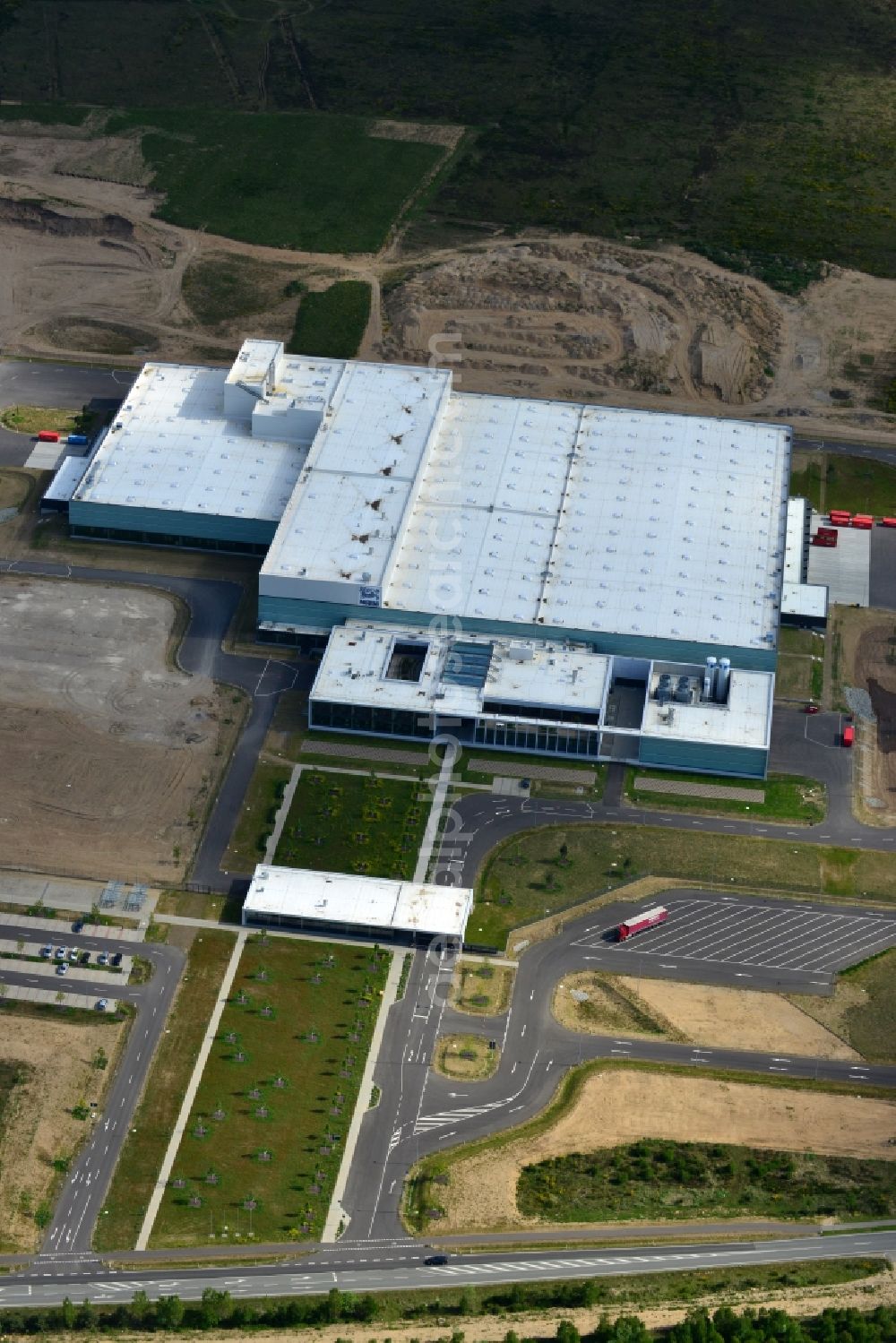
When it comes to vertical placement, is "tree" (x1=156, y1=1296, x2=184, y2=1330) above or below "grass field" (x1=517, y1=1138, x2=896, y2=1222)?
below

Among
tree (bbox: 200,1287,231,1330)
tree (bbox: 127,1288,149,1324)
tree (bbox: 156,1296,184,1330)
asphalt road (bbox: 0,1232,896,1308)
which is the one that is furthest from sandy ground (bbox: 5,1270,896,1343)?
asphalt road (bbox: 0,1232,896,1308)

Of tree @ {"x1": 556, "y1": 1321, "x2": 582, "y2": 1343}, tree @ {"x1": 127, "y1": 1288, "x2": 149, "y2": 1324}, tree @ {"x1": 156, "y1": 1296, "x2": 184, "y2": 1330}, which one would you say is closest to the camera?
tree @ {"x1": 556, "y1": 1321, "x2": 582, "y2": 1343}

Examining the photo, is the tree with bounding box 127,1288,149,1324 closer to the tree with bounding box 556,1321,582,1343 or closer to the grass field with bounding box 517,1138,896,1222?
the grass field with bounding box 517,1138,896,1222

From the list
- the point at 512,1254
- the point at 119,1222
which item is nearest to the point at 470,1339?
the point at 512,1254

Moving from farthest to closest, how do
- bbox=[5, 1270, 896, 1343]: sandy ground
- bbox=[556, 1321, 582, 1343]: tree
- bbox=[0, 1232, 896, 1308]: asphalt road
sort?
1. bbox=[0, 1232, 896, 1308]: asphalt road
2. bbox=[5, 1270, 896, 1343]: sandy ground
3. bbox=[556, 1321, 582, 1343]: tree

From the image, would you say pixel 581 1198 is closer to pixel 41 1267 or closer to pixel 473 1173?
pixel 473 1173

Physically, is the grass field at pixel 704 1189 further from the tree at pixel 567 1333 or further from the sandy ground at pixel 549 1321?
the tree at pixel 567 1333

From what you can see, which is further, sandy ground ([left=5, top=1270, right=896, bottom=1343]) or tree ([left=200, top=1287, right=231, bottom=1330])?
tree ([left=200, top=1287, right=231, bottom=1330])
